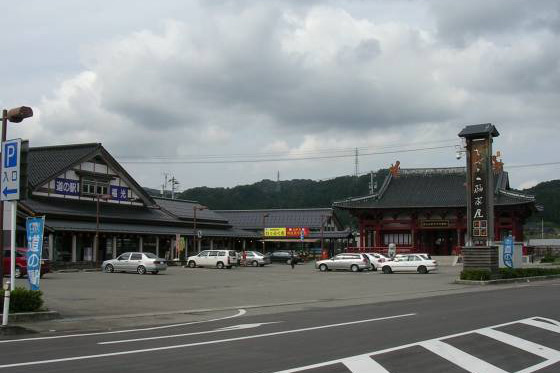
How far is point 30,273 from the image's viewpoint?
16156 mm

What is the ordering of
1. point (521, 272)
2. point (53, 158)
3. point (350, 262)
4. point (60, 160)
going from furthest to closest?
point (53, 158) < point (60, 160) < point (350, 262) < point (521, 272)

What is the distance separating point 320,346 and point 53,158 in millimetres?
47178

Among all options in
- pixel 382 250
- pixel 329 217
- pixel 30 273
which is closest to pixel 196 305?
pixel 30 273

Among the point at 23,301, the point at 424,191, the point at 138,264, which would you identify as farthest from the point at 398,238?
the point at 23,301

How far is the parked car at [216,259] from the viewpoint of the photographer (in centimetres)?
4953

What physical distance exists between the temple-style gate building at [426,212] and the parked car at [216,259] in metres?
17.4

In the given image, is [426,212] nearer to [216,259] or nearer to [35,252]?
[216,259]

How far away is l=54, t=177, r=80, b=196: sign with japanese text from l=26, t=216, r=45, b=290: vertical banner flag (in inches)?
1413

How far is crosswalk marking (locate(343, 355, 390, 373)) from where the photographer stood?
28.1 feet

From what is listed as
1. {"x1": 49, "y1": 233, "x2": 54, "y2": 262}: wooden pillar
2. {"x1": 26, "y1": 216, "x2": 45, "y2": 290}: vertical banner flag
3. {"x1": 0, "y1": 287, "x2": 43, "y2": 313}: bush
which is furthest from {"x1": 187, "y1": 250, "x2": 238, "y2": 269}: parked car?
{"x1": 0, "y1": 287, "x2": 43, "y2": 313}: bush

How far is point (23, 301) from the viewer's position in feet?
49.0

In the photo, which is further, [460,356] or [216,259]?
[216,259]

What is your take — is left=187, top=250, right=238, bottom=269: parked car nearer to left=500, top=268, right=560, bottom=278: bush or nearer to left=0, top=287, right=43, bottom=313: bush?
left=500, top=268, right=560, bottom=278: bush

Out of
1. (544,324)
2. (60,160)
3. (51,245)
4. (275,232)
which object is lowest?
(544,324)
